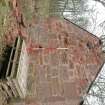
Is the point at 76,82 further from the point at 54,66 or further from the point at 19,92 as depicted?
the point at 19,92

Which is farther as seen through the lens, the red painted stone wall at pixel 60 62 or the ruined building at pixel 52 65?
the red painted stone wall at pixel 60 62

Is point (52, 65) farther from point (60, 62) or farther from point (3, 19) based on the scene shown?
point (3, 19)

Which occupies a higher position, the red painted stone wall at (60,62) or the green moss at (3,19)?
the green moss at (3,19)

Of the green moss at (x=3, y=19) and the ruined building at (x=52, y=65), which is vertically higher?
the green moss at (x=3, y=19)

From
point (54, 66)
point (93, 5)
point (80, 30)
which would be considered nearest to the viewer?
point (54, 66)

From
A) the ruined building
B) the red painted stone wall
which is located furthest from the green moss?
the red painted stone wall

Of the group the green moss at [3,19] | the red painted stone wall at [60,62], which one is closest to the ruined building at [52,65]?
the red painted stone wall at [60,62]

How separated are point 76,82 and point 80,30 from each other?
5.81 feet

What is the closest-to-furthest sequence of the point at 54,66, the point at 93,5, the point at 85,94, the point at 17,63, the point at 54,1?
the point at 17,63
the point at 85,94
the point at 54,66
the point at 54,1
the point at 93,5

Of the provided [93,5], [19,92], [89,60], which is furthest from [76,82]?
[93,5]

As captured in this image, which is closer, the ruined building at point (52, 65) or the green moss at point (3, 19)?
the ruined building at point (52, 65)

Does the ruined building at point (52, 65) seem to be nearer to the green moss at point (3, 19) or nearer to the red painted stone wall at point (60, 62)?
the red painted stone wall at point (60, 62)

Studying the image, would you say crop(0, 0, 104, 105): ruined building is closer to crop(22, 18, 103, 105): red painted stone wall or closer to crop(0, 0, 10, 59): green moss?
crop(22, 18, 103, 105): red painted stone wall

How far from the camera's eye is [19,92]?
→ 6.14m
